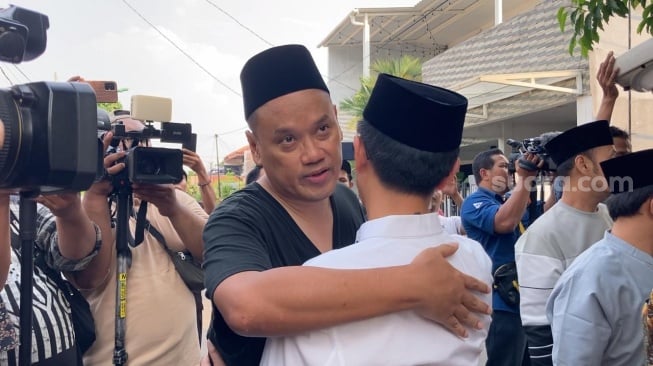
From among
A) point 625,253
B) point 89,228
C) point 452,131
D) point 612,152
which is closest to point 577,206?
point 612,152

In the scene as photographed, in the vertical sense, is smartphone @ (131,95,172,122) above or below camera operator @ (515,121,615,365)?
above

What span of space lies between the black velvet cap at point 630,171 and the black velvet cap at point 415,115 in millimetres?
1320

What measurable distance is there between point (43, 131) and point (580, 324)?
2.00 meters

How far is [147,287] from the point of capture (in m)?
2.54

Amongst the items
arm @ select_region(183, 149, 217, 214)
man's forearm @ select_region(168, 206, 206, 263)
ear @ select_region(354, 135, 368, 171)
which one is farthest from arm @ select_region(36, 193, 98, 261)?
ear @ select_region(354, 135, 368, 171)

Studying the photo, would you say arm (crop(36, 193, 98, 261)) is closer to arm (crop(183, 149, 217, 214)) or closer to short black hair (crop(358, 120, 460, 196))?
arm (crop(183, 149, 217, 214))

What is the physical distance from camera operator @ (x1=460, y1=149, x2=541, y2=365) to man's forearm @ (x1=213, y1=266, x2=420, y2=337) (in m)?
2.98

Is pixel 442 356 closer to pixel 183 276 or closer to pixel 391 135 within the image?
pixel 391 135

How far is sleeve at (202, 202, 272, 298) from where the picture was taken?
135cm

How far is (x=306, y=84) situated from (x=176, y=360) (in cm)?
151

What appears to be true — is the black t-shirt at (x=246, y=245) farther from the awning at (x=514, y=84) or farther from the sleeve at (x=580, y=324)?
the awning at (x=514, y=84)

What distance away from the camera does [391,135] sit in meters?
1.40

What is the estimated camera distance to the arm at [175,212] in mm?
2426

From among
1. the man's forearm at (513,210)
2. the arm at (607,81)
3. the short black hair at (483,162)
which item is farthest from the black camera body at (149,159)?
the short black hair at (483,162)
